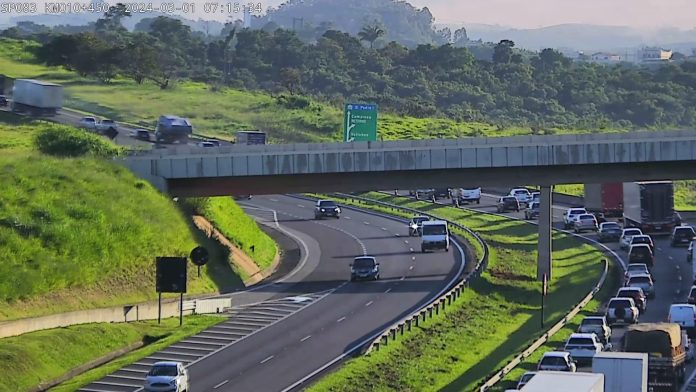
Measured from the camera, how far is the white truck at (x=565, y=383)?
86.5 feet

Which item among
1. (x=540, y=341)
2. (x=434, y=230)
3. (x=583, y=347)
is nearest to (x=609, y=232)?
(x=434, y=230)

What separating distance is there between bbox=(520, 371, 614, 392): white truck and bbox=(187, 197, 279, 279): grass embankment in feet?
144

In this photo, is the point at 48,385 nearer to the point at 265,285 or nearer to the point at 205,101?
the point at 265,285

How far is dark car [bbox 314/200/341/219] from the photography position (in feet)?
313

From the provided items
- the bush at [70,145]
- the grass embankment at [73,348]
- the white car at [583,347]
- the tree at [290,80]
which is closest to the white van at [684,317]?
the white car at [583,347]

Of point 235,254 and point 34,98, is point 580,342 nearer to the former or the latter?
point 235,254

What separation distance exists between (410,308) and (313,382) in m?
16.6

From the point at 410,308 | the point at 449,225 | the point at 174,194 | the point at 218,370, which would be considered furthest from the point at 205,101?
the point at 218,370

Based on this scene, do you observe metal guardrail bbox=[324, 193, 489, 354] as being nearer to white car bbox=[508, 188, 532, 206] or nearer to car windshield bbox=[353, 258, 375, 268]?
car windshield bbox=[353, 258, 375, 268]

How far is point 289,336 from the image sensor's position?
167ft

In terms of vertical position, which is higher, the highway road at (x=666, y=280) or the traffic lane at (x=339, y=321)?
the traffic lane at (x=339, y=321)

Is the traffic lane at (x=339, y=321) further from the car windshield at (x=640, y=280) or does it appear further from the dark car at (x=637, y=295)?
the car windshield at (x=640, y=280)

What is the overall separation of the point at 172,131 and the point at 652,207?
3493 cm

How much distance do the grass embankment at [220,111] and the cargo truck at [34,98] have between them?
1000 cm
